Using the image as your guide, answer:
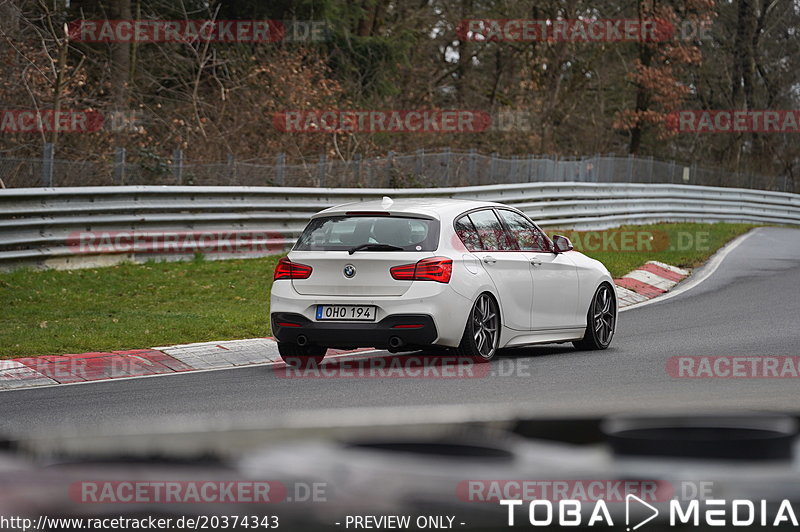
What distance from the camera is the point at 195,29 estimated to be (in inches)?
1259

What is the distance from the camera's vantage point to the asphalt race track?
8039 millimetres

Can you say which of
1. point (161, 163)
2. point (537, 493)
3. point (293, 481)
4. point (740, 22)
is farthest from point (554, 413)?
point (740, 22)

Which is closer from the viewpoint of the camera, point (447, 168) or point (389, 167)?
point (389, 167)

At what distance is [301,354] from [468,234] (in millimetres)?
1817

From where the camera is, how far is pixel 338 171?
895 inches

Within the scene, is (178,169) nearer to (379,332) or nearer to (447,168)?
(447,168)

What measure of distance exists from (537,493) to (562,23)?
34914mm

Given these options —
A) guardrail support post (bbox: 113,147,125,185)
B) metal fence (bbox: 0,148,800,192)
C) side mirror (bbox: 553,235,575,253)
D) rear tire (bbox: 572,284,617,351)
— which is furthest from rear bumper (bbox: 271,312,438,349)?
guardrail support post (bbox: 113,147,125,185)

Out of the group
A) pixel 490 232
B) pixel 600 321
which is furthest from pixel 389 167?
pixel 490 232

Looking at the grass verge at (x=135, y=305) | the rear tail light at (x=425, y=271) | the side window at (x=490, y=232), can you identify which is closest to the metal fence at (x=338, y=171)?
the grass verge at (x=135, y=305)

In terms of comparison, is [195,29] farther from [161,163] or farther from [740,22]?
[740,22]

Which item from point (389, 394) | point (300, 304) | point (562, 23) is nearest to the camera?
point (389, 394)

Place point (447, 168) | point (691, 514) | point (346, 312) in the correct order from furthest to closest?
point (447, 168) < point (346, 312) < point (691, 514)

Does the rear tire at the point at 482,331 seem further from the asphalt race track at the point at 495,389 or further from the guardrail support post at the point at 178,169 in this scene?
the guardrail support post at the point at 178,169
